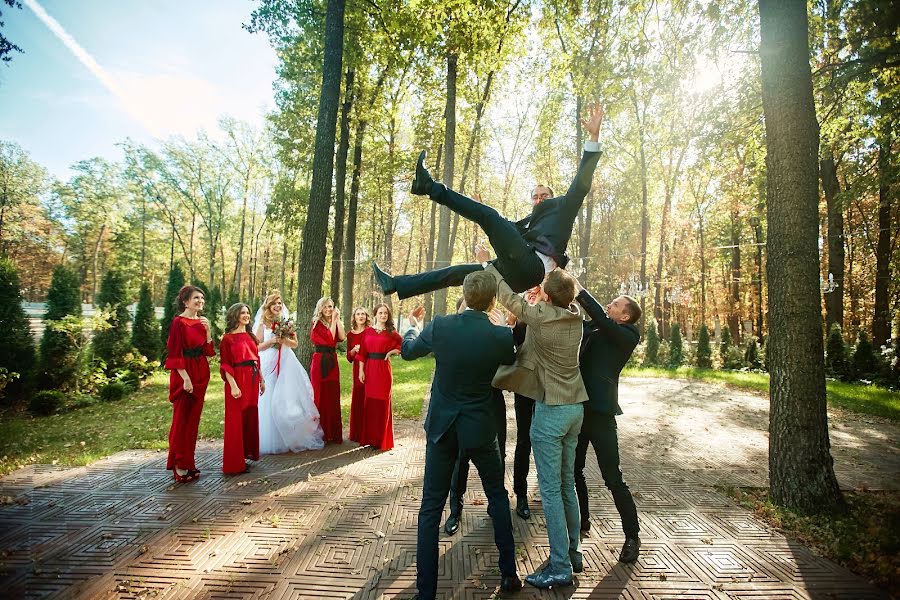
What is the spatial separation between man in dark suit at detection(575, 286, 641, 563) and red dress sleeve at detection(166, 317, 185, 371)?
448 cm

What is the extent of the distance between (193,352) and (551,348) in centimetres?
426

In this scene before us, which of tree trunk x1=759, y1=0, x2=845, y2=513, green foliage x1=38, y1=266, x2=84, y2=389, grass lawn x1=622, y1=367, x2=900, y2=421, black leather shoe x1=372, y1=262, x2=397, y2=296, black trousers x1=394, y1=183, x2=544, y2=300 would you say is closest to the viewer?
black trousers x1=394, y1=183, x2=544, y2=300

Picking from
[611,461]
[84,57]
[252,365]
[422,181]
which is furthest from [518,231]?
[84,57]

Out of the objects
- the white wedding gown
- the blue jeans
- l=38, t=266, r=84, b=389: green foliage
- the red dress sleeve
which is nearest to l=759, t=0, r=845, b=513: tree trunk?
the blue jeans

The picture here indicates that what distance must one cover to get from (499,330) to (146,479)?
197 inches

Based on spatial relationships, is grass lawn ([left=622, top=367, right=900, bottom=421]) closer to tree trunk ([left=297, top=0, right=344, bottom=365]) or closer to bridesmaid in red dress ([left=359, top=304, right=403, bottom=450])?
bridesmaid in red dress ([left=359, top=304, right=403, bottom=450])

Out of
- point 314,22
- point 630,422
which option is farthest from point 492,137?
point 630,422

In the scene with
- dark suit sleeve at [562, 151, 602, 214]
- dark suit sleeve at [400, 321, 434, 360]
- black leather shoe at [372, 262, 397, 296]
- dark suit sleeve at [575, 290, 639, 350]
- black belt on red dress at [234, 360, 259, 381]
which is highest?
dark suit sleeve at [562, 151, 602, 214]

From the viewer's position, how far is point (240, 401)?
5344mm

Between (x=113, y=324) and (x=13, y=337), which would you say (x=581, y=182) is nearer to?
(x=13, y=337)

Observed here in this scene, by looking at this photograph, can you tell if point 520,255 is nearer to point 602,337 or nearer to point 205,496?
point 602,337

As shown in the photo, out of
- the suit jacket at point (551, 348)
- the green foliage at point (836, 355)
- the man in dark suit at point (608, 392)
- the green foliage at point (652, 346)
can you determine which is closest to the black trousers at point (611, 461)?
the man in dark suit at point (608, 392)

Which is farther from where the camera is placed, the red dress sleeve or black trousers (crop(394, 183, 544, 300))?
the red dress sleeve

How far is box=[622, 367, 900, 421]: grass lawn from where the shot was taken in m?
10.0
